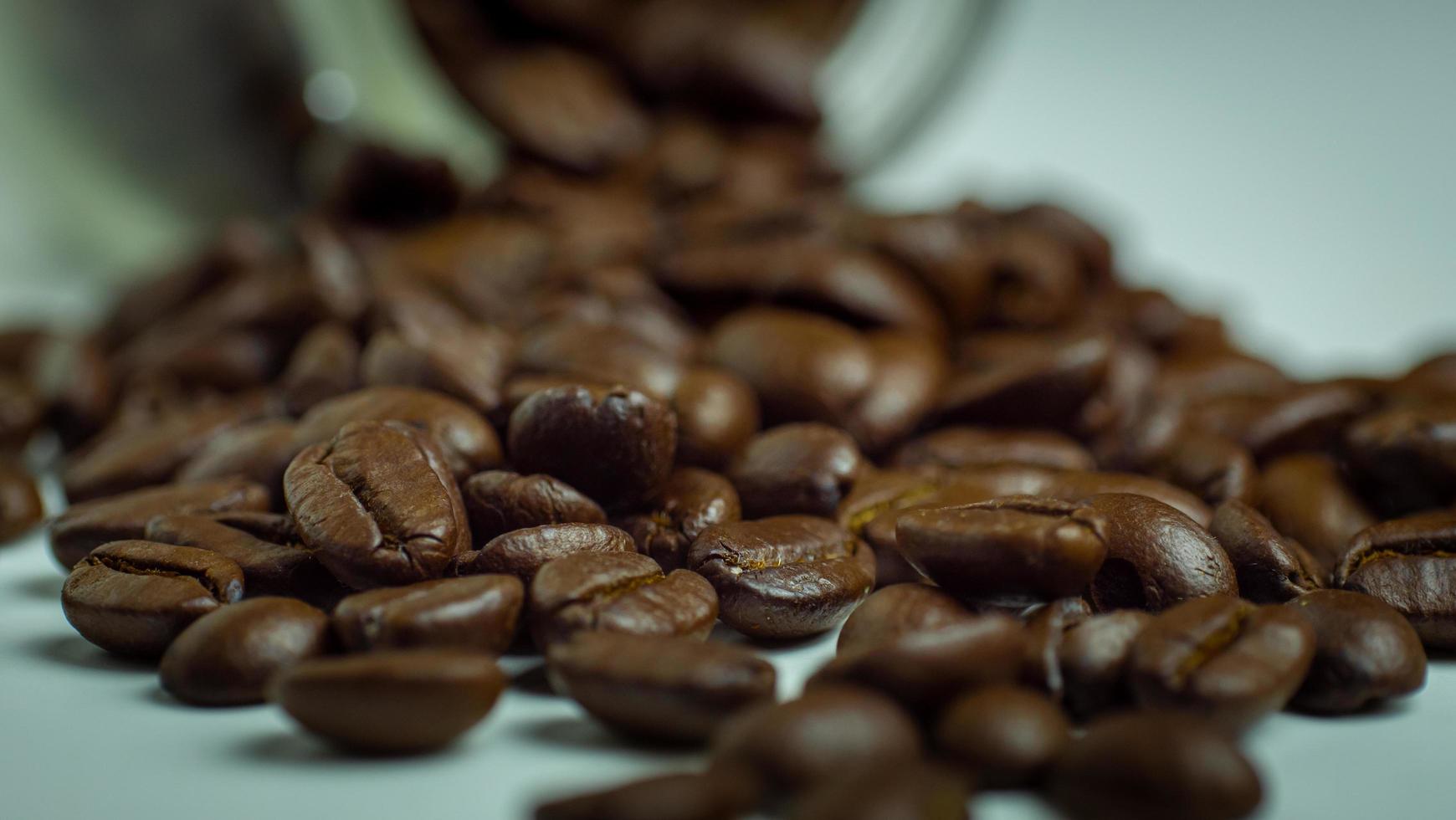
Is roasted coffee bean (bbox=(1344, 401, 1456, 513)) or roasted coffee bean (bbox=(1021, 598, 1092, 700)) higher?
roasted coffee bean (bbox=(1344, 401, 1456, 513))

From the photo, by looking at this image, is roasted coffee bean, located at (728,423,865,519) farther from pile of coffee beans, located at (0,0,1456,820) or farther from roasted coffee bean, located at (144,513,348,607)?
roasted coffee bean, located at (144,513,348,607)

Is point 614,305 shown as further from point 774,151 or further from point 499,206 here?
point 774,151

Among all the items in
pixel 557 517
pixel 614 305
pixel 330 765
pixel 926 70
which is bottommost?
pixel 330 765

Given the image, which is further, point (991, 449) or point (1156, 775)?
point (991, 449)

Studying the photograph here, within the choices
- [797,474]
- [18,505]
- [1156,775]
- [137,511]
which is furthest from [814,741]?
[18,505]

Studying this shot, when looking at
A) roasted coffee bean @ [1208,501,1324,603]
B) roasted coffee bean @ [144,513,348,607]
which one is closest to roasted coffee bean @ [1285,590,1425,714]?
roasted coffee bean @ [1208,501,1324,603]

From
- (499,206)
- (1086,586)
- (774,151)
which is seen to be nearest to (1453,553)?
(1086,586)

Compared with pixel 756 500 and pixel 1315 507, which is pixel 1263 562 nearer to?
pixel 1315 507
